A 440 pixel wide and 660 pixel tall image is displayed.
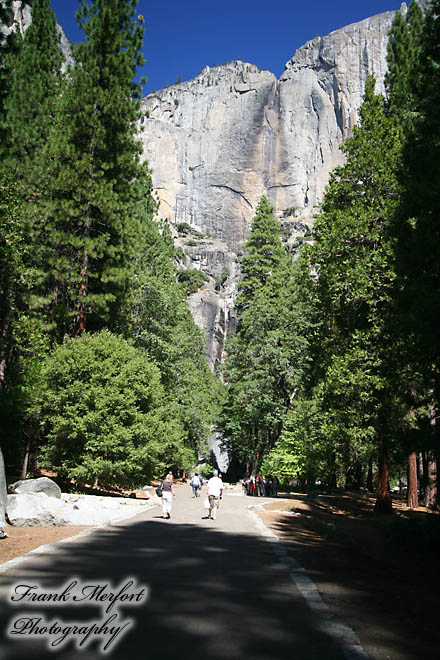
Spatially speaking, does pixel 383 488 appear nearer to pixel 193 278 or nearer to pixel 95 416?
pixel 95 416

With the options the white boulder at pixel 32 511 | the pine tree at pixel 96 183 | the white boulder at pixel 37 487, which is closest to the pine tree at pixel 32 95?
the pine tree at pixel 96 183

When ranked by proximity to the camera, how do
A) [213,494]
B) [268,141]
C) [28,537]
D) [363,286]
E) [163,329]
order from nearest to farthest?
[28,537]
[213,494]
[363,286]
[163,329]
[268,141]

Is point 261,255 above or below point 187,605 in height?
above

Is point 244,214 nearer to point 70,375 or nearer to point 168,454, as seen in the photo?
point 168,454

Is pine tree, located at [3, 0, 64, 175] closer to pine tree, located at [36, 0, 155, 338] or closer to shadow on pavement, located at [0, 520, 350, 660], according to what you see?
pine tree, located at [36, 0, 155, 338]

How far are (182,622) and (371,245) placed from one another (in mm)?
16305

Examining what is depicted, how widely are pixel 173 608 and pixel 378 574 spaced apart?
4.07 metres

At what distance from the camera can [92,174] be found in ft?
76.7

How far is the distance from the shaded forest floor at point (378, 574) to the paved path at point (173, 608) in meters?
0.42

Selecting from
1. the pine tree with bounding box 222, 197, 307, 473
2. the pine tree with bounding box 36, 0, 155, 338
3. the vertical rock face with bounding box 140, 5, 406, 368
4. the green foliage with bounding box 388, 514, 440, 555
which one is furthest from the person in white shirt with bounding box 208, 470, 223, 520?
the vertical rock face with bounding box 140, 5, 406, 368

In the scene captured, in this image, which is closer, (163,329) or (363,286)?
(363,286)

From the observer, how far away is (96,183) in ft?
76.9

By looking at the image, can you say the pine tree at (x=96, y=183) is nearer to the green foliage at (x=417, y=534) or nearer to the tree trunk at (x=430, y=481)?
the tree trunk at (x=430, y=481)

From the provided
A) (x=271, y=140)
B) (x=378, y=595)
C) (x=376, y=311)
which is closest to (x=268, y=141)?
(x=271, y=140)
